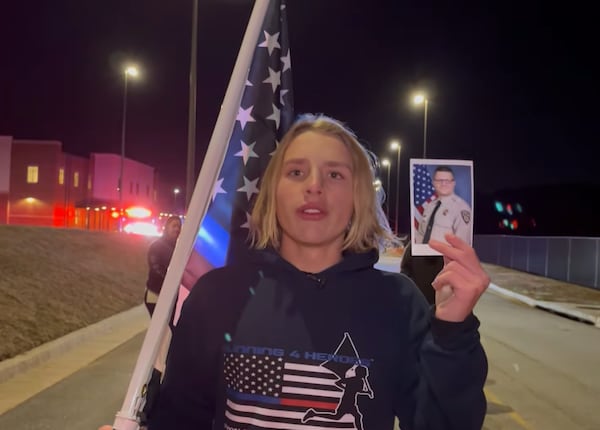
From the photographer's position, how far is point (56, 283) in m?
13.9

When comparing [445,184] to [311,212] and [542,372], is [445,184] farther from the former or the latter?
[542,372]

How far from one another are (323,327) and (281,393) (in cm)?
25

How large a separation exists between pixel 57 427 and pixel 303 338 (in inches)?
196

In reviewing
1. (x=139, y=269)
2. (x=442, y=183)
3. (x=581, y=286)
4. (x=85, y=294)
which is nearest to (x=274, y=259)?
(x=442, y=183)

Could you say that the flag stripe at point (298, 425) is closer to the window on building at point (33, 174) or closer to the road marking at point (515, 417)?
the road marking at point (515, 417)

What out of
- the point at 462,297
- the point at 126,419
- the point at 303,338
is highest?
the point at 462,297

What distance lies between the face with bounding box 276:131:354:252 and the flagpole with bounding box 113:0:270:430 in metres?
0.32

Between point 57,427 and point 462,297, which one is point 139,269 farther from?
point 462,297

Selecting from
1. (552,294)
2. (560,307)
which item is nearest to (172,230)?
(560,307)

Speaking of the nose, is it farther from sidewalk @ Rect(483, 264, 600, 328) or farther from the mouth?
sidewalk @ Rect(483, 264, 600, 328)

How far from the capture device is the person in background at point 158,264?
773 centimetres

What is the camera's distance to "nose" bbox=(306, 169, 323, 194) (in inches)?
78.5

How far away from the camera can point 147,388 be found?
6.63 feet

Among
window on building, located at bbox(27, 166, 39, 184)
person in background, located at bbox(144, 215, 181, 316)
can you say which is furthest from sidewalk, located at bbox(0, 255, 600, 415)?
window on building, located at bbox(27, 166, 39, 184)
